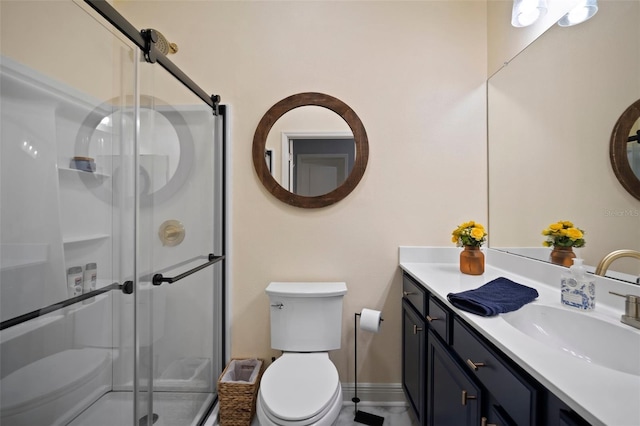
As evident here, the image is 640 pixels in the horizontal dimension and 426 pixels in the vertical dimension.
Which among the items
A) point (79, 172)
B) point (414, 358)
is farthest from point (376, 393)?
point (79, 172)

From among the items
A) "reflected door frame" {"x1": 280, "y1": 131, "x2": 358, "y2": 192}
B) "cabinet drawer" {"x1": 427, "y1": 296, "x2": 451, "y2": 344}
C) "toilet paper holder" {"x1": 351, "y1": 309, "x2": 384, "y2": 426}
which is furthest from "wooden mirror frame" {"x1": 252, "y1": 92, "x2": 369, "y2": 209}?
"cabinet drawer" {"x1": 427, "y1": 296, "x2": 451, "y2": 344}

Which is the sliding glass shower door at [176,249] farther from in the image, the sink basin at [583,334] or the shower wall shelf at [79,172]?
the sink basin at [583,334]

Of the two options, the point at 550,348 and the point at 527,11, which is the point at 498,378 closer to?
the point at 550,348

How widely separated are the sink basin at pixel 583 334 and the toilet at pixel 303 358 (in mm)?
778

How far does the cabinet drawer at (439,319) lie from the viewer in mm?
1079

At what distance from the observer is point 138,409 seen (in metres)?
1.06

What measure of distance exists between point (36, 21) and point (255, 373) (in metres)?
1.73

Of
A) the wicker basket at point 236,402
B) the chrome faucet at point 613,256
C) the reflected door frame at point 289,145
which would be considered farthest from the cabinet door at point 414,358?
the reflected door frame at point 289,145

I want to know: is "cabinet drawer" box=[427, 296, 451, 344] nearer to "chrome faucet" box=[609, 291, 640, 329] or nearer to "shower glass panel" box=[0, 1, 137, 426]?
"chrome faucet" box=[609, 291, 640, 329]

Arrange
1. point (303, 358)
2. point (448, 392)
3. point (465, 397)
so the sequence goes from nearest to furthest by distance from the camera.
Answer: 1. point (465, 397)
2. point (448, 392)
3. point (303, 358)

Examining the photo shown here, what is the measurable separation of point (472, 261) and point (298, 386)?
1040 millimetres

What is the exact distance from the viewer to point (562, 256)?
120cm

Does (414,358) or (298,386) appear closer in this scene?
(298,386)

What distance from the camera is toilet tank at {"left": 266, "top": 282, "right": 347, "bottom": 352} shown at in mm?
1558
